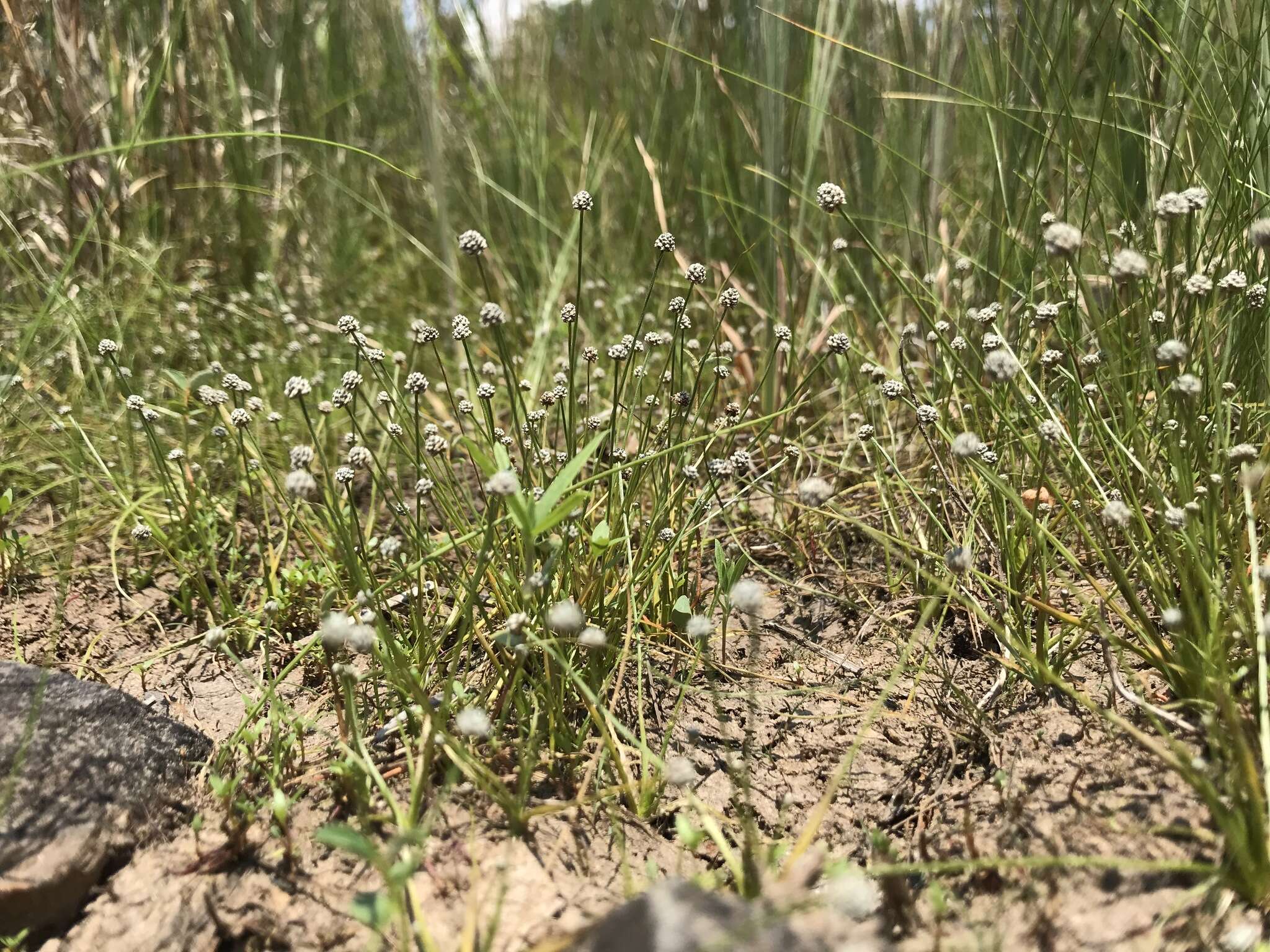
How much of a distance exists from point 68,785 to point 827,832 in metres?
1.23

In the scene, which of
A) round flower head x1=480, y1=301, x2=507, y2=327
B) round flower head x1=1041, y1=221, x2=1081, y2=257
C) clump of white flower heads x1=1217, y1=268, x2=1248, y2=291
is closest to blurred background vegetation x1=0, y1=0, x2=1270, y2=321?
clump of white flower heads x1=1217, y1=268, x2=1248, y2=291

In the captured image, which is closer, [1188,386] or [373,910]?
[373,910]

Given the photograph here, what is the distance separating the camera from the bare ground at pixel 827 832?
45.2 inches

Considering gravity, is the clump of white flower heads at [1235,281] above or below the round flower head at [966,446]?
Result: above

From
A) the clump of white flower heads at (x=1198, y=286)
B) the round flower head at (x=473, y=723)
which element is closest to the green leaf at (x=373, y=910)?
the round flower head at (x=473, y=723)

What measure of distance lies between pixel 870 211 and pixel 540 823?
8.37 feet

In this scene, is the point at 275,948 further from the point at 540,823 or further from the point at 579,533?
the point at 579,533

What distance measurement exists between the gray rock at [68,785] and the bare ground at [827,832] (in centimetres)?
6

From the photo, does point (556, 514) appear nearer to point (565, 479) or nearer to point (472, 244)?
point (565, 479)

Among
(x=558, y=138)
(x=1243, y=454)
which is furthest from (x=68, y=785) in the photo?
(x=558, y=138)

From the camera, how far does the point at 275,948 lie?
1.23 meters

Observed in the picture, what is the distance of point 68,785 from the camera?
51.9 inches

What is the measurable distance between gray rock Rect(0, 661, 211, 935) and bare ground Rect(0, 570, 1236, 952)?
0.19ft

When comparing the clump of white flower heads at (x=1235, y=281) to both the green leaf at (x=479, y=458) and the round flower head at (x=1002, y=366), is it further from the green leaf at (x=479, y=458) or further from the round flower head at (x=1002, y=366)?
the green leaf at (x=479, y=458)
